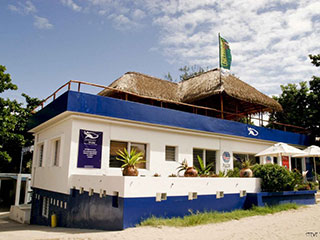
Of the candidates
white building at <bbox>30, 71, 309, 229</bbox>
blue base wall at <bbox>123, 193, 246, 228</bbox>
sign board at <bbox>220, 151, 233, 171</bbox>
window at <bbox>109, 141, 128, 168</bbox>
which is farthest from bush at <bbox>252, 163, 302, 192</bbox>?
window at <bbox>109, 141, 128, 168</bbox>

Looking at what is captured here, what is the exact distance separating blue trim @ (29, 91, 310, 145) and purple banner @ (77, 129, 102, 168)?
34.6 inches

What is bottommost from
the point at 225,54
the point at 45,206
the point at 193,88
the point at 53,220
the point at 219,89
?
the point at 53,220

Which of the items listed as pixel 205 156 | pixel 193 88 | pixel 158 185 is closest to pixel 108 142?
pixel 158 185

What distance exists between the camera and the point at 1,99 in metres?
19.0

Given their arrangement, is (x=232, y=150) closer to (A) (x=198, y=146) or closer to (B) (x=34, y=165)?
(A) (x=198, y=146)

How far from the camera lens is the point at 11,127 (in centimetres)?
1897

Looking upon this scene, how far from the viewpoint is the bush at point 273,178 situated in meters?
11.4

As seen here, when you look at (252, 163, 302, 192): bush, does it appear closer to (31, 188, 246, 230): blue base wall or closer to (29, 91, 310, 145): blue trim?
(31, 188, 246, 230): blue base wall

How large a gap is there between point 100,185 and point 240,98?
10.5 meters

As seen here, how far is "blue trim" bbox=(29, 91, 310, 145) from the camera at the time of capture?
10.6 meters

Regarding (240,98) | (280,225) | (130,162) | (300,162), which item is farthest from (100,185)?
(300,162)

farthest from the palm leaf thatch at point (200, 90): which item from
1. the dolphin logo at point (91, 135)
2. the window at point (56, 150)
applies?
the dolphin logo at point (91, 135)

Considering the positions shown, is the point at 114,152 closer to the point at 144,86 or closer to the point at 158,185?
the point at 158,185

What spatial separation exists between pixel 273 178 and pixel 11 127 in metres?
16.7
